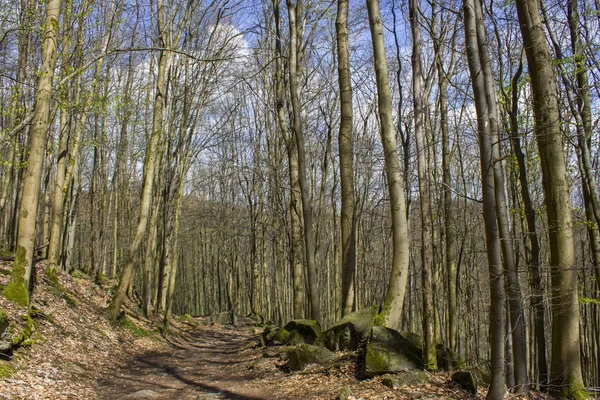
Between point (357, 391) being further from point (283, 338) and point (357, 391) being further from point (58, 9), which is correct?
point (58, 9)

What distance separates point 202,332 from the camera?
19.8m

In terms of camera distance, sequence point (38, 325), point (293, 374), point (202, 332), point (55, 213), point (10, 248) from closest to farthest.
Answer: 1. point (293, 374)
2. point (38, 325)
3. point (55, 213)
4. point (10, 248)
5. point (202, 332)

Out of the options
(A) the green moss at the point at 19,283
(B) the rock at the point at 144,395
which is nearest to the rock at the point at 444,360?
(B) the rock at the point at 144,395

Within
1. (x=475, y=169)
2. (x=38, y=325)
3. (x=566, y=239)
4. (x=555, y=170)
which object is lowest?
(x=38, y=325)

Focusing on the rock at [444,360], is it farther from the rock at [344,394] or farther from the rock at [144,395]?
the rock at [144,395]

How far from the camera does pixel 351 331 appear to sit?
7.89 meters

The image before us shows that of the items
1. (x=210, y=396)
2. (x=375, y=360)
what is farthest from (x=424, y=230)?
(x=210, y=396)

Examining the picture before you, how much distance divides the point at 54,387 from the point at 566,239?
24.6ft

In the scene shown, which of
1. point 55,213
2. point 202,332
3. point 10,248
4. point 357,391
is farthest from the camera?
point 202,332

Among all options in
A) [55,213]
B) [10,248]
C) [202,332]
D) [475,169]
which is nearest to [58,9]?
[55,213]

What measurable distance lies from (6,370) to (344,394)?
456 centimetres

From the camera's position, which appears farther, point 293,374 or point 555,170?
point 293,374

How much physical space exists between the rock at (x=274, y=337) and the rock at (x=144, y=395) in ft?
12.3

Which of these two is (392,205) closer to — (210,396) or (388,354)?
(388,354)
